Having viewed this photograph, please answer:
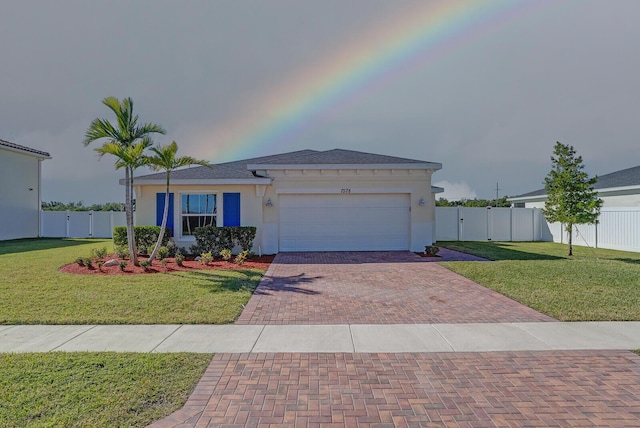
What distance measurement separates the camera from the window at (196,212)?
1389cm

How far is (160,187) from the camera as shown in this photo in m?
13.9

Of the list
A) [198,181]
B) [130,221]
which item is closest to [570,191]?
[198,181]

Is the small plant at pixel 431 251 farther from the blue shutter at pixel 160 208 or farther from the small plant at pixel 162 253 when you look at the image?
the blue shutter at pixel 160 208

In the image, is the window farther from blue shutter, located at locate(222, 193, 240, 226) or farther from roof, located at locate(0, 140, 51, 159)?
roof, located at locate(0, 140, 51, 159)

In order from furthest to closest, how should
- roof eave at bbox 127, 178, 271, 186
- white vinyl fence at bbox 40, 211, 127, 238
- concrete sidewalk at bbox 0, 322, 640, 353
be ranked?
white vinyl fence at bbox 40, 211, 127, 238 → roof eave at bbox 127, 178, 271, 186 → concrete sidewalk at bbox 0, 322, 640, 353

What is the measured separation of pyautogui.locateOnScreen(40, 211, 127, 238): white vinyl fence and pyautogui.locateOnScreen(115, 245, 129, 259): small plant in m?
12.6

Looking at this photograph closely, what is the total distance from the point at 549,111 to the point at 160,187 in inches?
762

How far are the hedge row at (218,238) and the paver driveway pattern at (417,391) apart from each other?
8829mm

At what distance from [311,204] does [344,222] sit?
159cm

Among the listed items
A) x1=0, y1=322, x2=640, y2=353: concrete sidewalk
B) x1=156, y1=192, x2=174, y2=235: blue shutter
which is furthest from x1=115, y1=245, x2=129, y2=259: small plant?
x1=0, y1=322, x2=640, y2=353: concrete sidewalk

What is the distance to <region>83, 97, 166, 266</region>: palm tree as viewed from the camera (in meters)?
10.3

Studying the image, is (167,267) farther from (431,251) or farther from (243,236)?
(431,251)

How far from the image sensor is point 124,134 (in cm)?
1084

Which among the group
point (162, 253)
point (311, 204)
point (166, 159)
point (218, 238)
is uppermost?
point (166, 159)
